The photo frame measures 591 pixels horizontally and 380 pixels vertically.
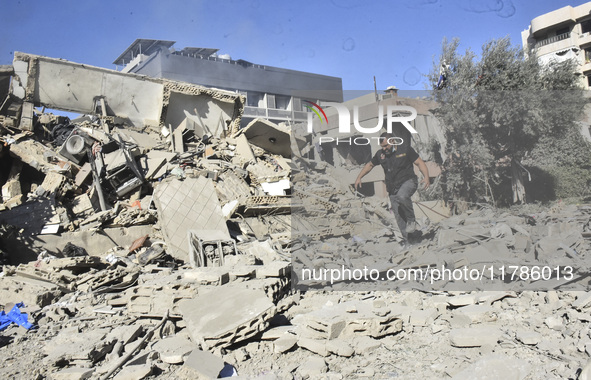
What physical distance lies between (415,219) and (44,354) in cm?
530

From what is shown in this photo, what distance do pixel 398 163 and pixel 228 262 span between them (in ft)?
10.4

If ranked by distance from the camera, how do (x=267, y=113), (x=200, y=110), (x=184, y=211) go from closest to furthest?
(x=184, y=211)
(x=200, y=110)
(x=267, y=113)

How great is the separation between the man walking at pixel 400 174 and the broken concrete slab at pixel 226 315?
2851mm

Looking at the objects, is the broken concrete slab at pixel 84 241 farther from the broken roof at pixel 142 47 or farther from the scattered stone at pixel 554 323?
the broken roof at pixel 142 47

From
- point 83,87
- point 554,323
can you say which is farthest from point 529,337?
point 83,87

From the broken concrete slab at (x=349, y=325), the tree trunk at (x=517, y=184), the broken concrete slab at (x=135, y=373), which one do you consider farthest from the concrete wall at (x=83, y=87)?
the broken concrete slab at (x=349, y=325)

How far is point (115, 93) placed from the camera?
14016 mm

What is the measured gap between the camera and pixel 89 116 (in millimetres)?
13250

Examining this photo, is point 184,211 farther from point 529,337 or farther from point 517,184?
point 529,337

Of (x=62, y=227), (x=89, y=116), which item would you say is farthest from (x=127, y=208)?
(x=89, y=116)

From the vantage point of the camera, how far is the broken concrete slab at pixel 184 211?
933 centimetres

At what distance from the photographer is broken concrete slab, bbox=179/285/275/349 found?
454cm

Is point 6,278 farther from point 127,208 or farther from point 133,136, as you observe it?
point 133,136

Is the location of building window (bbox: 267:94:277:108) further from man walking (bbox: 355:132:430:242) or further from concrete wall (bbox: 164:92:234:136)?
man walking (bbox: 355:132:430:242)
